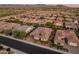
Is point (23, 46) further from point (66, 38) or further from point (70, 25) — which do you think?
point (70, 25)

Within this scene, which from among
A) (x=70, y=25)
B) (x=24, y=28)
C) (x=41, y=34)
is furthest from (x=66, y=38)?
(x=24, y=28)

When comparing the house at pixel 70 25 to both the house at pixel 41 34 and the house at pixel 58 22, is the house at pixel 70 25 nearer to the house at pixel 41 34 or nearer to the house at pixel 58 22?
the house at pixel 58 22

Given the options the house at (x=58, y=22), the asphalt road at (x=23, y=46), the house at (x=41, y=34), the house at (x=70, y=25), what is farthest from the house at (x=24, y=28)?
the house at (x=70, y=25)

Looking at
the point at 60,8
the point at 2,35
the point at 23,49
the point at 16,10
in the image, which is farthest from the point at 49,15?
the point at 2,35

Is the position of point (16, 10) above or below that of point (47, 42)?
above

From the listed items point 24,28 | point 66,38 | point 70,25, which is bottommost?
point 66,38

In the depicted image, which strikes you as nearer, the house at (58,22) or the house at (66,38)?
the house at (66,38)
